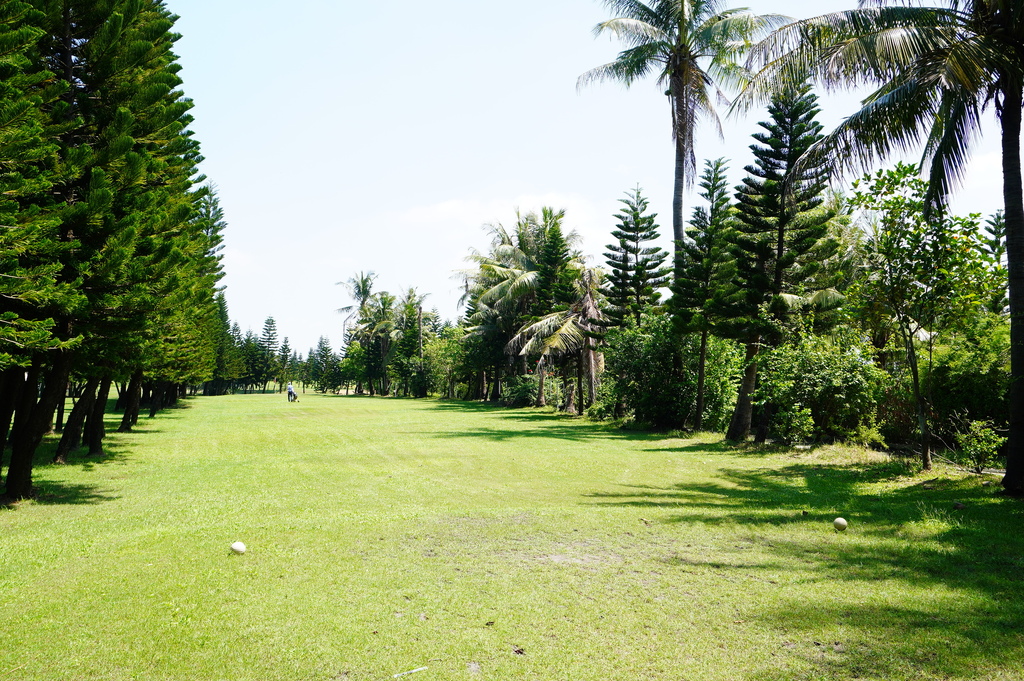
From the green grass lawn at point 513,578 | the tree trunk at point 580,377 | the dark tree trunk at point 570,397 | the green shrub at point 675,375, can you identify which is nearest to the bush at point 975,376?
the green grass lawn at point 513,578

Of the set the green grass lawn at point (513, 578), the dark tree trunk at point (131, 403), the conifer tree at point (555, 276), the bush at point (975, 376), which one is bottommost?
the green grass lawn at point (513, 578)

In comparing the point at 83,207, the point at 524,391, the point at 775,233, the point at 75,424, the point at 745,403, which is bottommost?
the point at 75,424

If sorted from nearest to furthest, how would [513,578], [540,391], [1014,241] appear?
1. [513,578]
2. [1014,241]
3. [540,391]

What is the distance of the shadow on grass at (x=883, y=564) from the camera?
3682 millimetres

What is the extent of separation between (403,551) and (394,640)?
2122 mm

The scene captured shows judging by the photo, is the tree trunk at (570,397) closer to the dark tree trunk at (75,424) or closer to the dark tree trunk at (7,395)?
the dark tree trunk at (75,424)

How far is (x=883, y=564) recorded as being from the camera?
557 centimetres

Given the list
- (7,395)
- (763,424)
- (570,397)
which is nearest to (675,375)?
(763,424)

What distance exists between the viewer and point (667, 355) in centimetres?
2019

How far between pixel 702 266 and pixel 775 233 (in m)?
2.67

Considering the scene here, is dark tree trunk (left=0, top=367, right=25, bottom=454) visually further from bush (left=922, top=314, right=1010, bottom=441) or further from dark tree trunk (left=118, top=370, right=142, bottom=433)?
bush (left=922, top=314, right=1010, bottom=441)

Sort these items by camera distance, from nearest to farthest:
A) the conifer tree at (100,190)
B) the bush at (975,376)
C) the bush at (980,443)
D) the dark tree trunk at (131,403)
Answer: the conifer tree at (100,190)
the bush at (980,443)
the bush at (975,376)
the dark tree trunk at (131,403)

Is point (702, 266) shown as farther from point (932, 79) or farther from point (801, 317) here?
point (932, 79)

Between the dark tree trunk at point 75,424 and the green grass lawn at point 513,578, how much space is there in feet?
8.00
